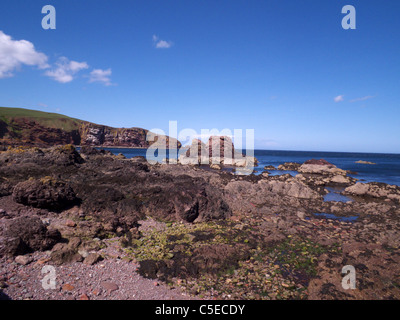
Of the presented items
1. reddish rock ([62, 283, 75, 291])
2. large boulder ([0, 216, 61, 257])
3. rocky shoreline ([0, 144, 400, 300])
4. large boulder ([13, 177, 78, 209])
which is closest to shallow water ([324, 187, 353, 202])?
rocky shoreline ([0, 144, 400, 300])

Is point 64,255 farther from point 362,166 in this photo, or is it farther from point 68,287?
point 362,166

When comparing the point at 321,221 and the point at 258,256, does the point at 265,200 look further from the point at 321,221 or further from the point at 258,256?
the point at 258,256

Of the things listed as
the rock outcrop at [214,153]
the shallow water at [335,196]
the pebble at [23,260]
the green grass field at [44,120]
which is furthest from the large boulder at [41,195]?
the green grass field at [44,120]

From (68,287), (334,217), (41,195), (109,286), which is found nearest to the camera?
(68,287)

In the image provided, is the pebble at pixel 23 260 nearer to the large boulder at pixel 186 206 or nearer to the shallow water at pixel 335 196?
the large boulder at pixel 186 206

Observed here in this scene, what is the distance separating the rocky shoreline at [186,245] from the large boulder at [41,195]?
5cm

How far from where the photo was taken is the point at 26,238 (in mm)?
8219

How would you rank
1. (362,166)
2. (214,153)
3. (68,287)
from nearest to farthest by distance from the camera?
(68,287)
(214,153)
(362,166)

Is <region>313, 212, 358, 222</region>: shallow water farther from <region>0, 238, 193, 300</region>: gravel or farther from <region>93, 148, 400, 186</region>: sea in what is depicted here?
<region>93, 148, 400, 186</region>: sea

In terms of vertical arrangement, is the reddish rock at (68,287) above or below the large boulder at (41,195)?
below

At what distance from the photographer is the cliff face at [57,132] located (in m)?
97.7

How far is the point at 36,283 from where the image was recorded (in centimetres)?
643

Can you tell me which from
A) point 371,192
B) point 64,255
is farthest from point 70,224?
point 371,192

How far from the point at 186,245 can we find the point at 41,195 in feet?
28.2
